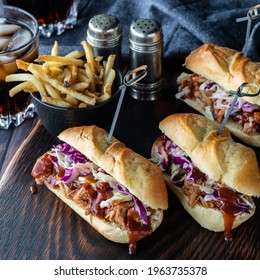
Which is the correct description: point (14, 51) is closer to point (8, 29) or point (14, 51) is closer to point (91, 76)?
point (8, 29)

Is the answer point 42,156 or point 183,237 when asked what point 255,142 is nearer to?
point 183,237

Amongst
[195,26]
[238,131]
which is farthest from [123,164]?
[195,26]

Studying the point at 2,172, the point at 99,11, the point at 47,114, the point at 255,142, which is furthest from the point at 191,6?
the point at 2,172

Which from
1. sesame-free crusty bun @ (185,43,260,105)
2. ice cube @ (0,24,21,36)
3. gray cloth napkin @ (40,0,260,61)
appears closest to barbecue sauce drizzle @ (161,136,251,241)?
sesame-free crusty bun @ (185,43,260,105)

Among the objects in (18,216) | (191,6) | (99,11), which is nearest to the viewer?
(18,216)

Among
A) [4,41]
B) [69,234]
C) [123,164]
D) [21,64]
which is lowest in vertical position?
[69,234]

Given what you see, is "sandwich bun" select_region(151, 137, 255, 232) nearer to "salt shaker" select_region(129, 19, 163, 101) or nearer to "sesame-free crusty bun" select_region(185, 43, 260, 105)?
"sesame-free crusty bun" select_region(185, 43, 260, 105)

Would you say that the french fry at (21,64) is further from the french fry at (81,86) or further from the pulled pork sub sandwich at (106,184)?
the pulled pork sub sandwich at (106,184)
